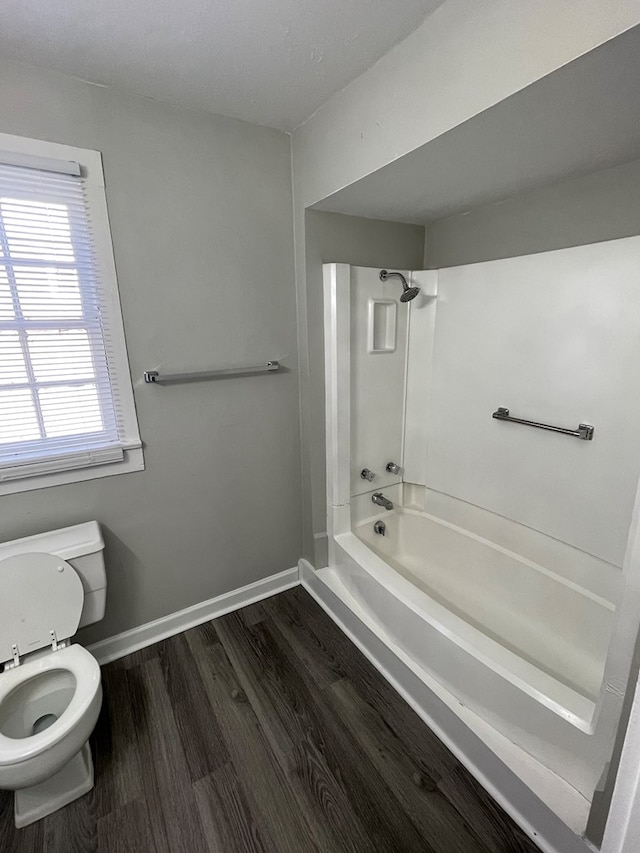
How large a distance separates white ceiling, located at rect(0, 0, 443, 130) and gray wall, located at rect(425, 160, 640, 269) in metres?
0.83

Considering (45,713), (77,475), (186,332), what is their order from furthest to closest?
(186,332) < (77,475) < (45,713)

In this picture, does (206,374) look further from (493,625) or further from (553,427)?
(493,625)

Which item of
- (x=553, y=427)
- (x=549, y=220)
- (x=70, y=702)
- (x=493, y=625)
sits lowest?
(x=493, y=625)

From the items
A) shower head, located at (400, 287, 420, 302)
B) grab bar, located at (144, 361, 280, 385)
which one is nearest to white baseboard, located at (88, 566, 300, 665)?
grab bar, located at (144, 361, 280, 385)

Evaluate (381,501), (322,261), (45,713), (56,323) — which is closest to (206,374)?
(56,323)

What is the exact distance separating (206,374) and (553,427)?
1.49 meters

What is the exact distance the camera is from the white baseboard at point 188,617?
1.73 meters

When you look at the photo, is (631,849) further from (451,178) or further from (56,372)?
(56,372)

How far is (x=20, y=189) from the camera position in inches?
49.8

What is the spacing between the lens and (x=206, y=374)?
1683 mm

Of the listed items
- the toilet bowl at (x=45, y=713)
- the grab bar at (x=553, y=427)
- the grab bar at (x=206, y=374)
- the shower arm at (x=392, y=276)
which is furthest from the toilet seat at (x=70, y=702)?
the shower arm at (x=392, y=276)

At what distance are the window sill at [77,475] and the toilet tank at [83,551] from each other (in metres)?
0.19

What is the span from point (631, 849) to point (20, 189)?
212cm

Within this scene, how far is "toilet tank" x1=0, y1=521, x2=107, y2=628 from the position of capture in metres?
1.40
